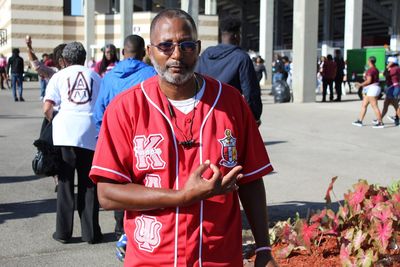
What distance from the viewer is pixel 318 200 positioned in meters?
7.59

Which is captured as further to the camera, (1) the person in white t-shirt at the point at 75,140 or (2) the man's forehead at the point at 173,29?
(1) the person in white t-shirt at the point at 75,140

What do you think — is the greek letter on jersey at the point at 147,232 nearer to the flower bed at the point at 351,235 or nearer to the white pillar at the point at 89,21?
the flower bed at the point at 351,235

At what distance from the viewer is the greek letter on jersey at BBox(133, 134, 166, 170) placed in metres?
2.32

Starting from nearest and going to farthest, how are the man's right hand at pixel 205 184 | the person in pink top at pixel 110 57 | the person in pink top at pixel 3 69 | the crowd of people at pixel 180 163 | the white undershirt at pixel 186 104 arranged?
the man's right hand at pixel 205 184 → the crowd of people at pixel 180 163 → the white undershirt at pixel 186 104 → the person in pink top at pixel 110 57 → the person in pink top at pixel 3 69

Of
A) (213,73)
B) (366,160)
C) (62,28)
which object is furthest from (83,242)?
(62,28)

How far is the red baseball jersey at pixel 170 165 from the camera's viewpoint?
2.32 m

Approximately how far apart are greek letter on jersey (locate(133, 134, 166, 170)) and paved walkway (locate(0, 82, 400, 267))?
3.18 metres

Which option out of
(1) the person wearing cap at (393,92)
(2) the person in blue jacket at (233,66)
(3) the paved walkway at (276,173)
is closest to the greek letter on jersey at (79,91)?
(2) the person in blue jacket at (233,66)

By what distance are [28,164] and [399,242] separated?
7.39 meters

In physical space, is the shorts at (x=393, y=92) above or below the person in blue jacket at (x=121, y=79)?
below

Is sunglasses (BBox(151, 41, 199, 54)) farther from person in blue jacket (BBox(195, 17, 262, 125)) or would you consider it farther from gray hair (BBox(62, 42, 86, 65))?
gray hair (BBox(62, 42, 86, 65))

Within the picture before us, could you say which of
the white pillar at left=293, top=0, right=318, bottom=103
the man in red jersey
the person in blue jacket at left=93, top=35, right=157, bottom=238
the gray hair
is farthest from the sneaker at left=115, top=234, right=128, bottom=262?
the white pillar at left=293, top=0, right=318, bottom=103

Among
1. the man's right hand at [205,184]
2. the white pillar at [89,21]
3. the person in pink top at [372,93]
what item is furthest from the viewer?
the white pillar at [89,21]

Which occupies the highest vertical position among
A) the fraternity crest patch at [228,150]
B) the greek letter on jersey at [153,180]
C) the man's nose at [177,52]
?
the man's nose at [177,52]
